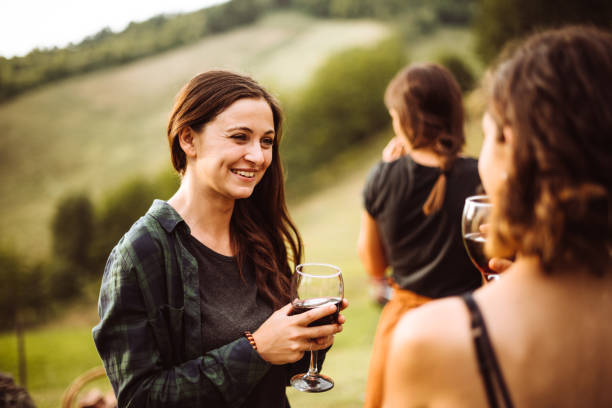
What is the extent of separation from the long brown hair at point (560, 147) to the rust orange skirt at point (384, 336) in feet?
5.08

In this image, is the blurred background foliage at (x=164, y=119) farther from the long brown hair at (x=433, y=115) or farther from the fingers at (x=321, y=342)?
the fingers at (x=321, y=342)

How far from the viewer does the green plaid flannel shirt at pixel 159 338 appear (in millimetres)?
1394

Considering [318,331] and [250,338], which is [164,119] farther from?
[318,331]

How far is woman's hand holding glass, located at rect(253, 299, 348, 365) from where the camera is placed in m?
1.46

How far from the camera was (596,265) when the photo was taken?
0.91 meters

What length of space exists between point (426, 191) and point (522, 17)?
730 cm

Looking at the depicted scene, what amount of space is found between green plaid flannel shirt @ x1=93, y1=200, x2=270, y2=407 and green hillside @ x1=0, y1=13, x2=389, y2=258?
17.9ft

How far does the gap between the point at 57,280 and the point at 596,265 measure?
695 cm

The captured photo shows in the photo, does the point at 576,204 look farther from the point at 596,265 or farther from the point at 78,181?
the point at 78,181

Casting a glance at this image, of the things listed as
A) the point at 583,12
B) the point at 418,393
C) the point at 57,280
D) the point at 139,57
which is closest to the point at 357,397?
the point at 418,393

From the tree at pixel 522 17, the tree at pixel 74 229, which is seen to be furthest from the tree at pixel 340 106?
the tree at pixel 74 229

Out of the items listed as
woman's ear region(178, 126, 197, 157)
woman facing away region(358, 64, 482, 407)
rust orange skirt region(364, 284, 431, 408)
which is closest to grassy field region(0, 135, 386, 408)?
rust orange skirt region(364, 284, 431, 408)

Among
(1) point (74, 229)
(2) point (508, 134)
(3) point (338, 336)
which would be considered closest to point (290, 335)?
(2) point (508, 134)

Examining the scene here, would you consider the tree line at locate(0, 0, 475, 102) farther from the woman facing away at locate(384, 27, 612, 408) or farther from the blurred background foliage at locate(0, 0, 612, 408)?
the woman facing away at locate(384, 27, 612, 408)
